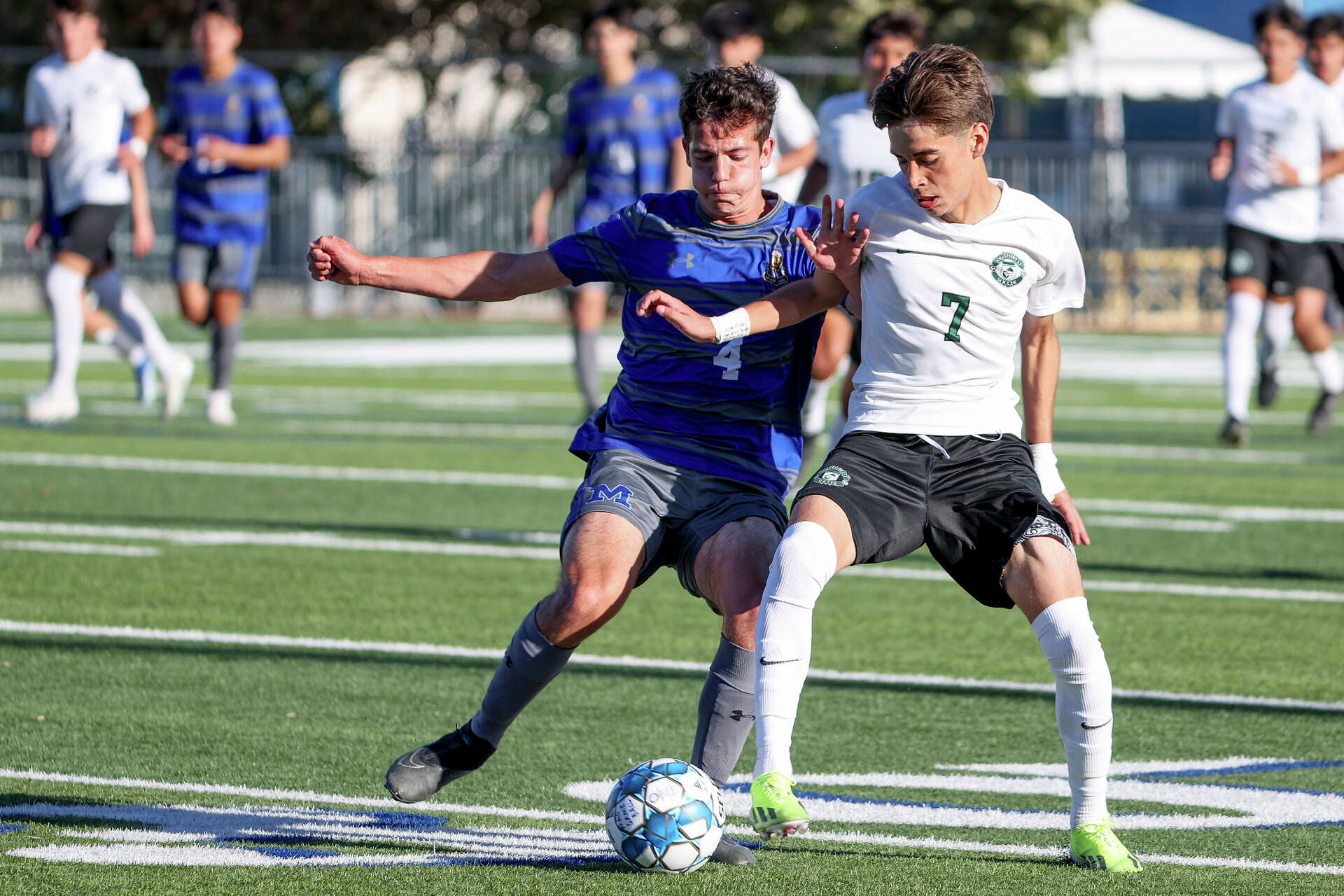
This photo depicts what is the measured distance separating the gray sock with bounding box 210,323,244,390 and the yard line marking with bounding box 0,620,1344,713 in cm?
626

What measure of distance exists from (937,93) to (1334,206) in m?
9.16

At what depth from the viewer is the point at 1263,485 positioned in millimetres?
11117

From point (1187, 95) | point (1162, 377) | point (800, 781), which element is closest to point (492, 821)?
point (800, 781)

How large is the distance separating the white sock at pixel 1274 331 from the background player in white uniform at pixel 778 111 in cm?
377

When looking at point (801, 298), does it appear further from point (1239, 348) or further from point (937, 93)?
point (1239, 348)

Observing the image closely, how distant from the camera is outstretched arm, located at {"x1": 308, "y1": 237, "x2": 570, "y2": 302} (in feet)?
15.6

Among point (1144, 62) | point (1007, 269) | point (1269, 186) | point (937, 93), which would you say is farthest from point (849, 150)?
point (1144, 62)

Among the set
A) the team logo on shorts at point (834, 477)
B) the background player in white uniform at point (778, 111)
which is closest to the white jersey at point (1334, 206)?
the background player in white uniform at point (778, 111)

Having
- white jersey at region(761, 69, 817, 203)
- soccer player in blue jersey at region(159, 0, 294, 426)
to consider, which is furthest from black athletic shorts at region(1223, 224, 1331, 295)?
soccer player in blue jersey at region(159, 0, 294, 426)

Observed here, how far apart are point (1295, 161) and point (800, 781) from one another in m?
8.43

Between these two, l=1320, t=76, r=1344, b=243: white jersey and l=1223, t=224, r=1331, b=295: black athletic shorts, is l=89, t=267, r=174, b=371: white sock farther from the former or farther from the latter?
l=1320, t=76, r=1344, b=243: white jersey

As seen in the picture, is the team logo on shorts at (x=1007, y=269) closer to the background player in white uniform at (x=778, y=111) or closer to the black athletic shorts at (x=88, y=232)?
the background player in white uniform at (x=778, y=111)

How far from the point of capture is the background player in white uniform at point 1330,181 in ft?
A: 41.9

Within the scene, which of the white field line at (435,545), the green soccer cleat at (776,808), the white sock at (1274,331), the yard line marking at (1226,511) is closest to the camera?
the green soccer cleat at (776,808)
